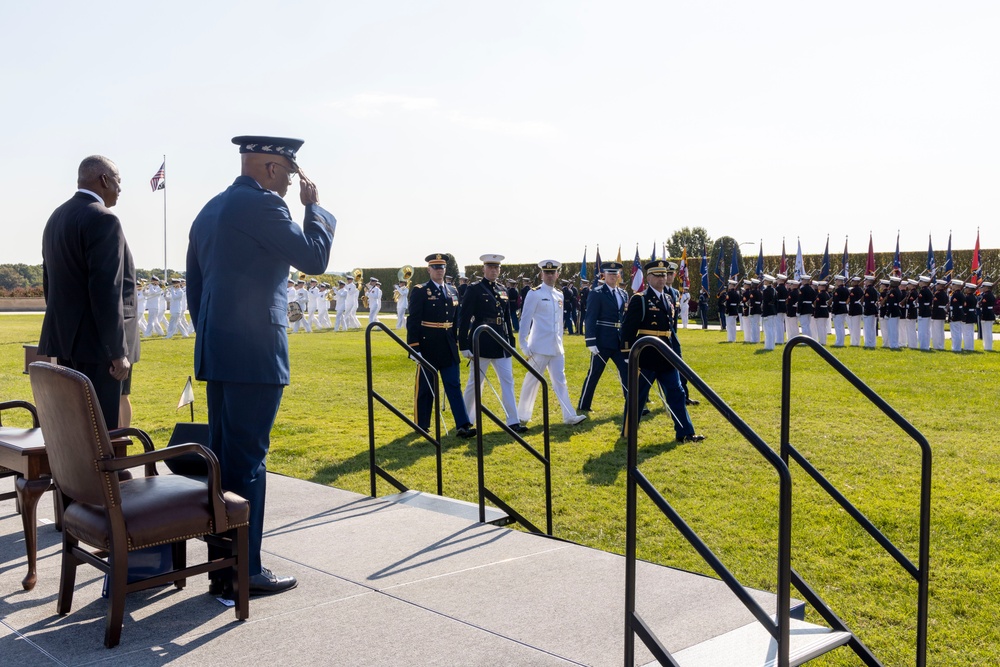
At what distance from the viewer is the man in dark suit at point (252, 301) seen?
3824mm

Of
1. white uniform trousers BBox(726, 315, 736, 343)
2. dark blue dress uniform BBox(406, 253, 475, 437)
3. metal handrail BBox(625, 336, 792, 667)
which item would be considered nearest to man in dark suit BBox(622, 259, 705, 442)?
dark blue dress uniform BBox(406, 253, 475, 437)

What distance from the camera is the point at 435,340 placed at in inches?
376

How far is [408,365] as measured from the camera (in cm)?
1723

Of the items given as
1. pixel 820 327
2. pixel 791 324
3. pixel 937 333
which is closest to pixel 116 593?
pixel 937 333

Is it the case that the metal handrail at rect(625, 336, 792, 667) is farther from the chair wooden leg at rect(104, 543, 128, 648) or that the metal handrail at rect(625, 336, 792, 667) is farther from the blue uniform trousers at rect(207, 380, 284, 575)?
the chair wooden leg at rect(104, 543, 128, 648)

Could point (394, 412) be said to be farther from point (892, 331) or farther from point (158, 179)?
point (158, 179)

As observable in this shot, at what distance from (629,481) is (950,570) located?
2834 millimetres

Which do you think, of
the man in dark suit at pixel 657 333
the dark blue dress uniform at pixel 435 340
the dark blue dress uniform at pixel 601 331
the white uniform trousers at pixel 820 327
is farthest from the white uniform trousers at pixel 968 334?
the dark blue dress uniform at pixel 435 340

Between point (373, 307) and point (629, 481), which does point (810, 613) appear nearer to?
point (629, 481)

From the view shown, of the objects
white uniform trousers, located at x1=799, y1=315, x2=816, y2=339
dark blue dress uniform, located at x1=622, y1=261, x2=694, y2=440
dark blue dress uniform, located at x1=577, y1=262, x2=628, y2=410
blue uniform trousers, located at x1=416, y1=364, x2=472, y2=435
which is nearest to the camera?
dark blue dress uniform, located at x1=622, y1=261, x2=694, y2=440

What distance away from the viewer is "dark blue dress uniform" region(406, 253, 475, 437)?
9.36 metres

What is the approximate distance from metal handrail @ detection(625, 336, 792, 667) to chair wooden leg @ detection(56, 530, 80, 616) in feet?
7.18

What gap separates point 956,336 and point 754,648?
19916mm

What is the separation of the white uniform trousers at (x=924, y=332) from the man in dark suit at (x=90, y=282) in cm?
1988
